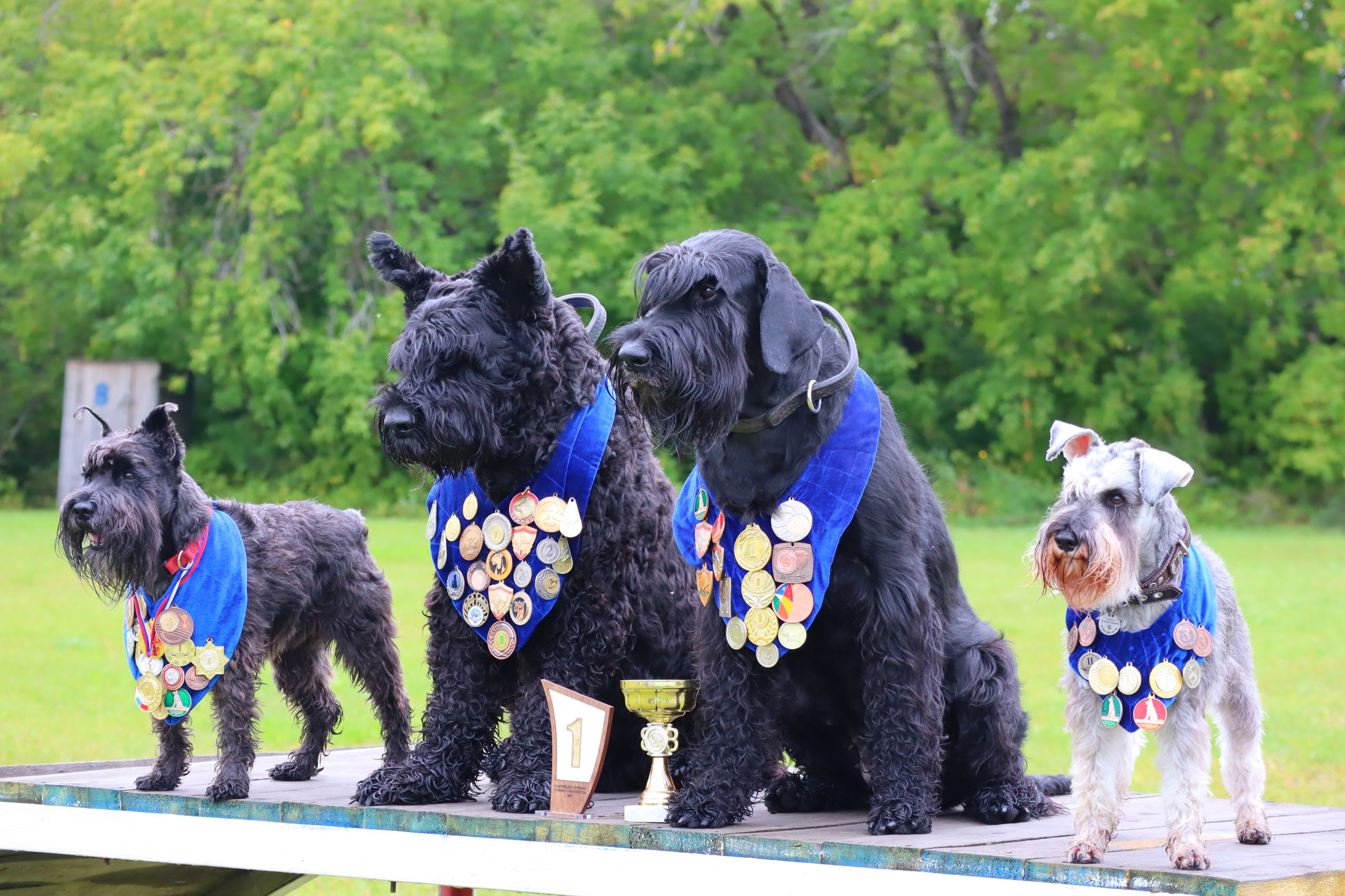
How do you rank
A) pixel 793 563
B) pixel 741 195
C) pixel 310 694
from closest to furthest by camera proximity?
pixel 793 563
pixel 310 694
pixel 741 195

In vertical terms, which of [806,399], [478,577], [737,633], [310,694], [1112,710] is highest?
[806,399]

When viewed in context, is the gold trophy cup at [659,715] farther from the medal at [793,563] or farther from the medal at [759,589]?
the medal at [793,563]

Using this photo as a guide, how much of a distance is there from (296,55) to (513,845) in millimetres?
20796

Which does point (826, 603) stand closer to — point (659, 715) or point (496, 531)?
point (659, 715)

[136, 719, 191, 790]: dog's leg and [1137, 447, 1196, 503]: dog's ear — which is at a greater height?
[1137, 447, 1196, 503]: dog's ear

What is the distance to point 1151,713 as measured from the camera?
3.35 meters

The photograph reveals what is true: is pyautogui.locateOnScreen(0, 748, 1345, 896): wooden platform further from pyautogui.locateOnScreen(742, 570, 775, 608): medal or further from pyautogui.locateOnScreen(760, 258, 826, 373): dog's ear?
pyautogui.locateOnScreen(760, 258, 826, 373): dog's ear

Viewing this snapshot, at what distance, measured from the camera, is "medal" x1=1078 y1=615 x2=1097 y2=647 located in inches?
138

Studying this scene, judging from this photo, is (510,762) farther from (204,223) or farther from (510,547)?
(204,223)

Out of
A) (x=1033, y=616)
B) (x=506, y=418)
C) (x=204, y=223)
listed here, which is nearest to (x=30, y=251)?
(x=204, y=223)

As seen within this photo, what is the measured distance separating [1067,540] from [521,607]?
1.65m

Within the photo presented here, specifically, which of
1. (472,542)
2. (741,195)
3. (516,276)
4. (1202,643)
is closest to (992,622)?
(472,542)

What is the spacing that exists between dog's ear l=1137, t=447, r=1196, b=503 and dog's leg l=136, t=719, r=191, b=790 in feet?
9.85

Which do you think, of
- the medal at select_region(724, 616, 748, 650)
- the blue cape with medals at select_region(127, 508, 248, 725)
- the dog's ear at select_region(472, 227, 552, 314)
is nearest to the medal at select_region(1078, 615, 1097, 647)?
the medal at select_region(724, 616, 748, 650)
